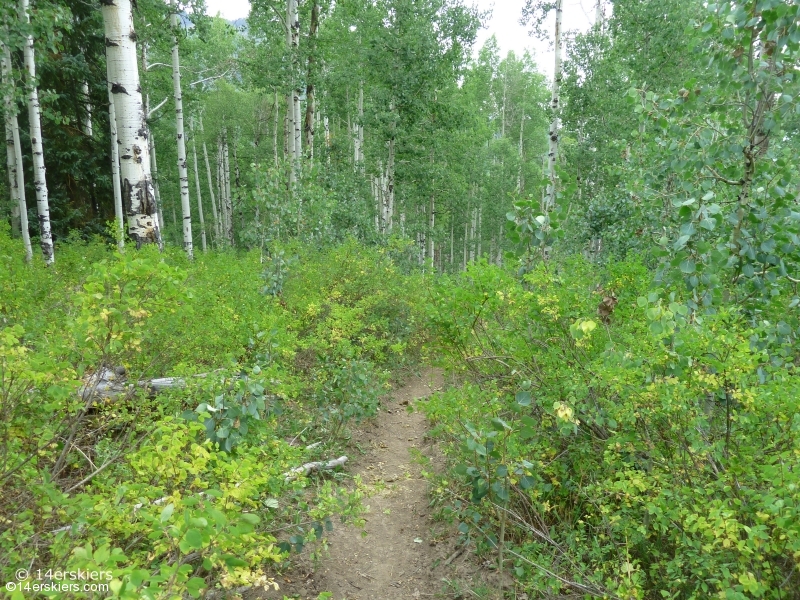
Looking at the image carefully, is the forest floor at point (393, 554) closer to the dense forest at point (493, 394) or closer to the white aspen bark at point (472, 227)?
the dense forest at point (493, 394)

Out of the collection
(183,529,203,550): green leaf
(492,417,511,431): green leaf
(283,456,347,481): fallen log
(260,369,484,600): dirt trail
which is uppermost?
(183,529,203,550): green leaf

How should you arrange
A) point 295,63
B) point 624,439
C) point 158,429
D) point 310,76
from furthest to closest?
point 310,76 < point 295,63 < point 624,439 < point 158,429

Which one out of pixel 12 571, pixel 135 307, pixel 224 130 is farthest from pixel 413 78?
pixel 224 130

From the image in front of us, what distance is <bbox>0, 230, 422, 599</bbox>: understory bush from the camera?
6.72 ft

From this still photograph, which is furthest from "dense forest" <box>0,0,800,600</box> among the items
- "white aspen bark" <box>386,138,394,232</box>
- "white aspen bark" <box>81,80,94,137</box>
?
"white aspen bark" <box>81,80,94,137</box>

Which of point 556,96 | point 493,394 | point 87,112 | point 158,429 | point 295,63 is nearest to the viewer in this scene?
point 158,429

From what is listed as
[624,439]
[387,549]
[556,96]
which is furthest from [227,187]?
[624,439]

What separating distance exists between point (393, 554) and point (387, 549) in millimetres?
72

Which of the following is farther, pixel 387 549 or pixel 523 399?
pixel 387 549

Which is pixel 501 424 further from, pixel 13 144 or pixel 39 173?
pixel 13 144

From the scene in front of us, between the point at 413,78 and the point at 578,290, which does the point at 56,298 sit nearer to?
the point at 578,290

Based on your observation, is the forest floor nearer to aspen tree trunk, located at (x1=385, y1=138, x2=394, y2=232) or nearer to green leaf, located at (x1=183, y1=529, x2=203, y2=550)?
green leaf, located at (x1=183, y1=529, x2=203, y2=550)

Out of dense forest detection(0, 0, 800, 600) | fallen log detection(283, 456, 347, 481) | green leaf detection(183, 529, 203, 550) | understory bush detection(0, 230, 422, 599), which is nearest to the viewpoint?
green leaf detection(183, 529, 203, 550)

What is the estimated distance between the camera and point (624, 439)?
3.06 meters
